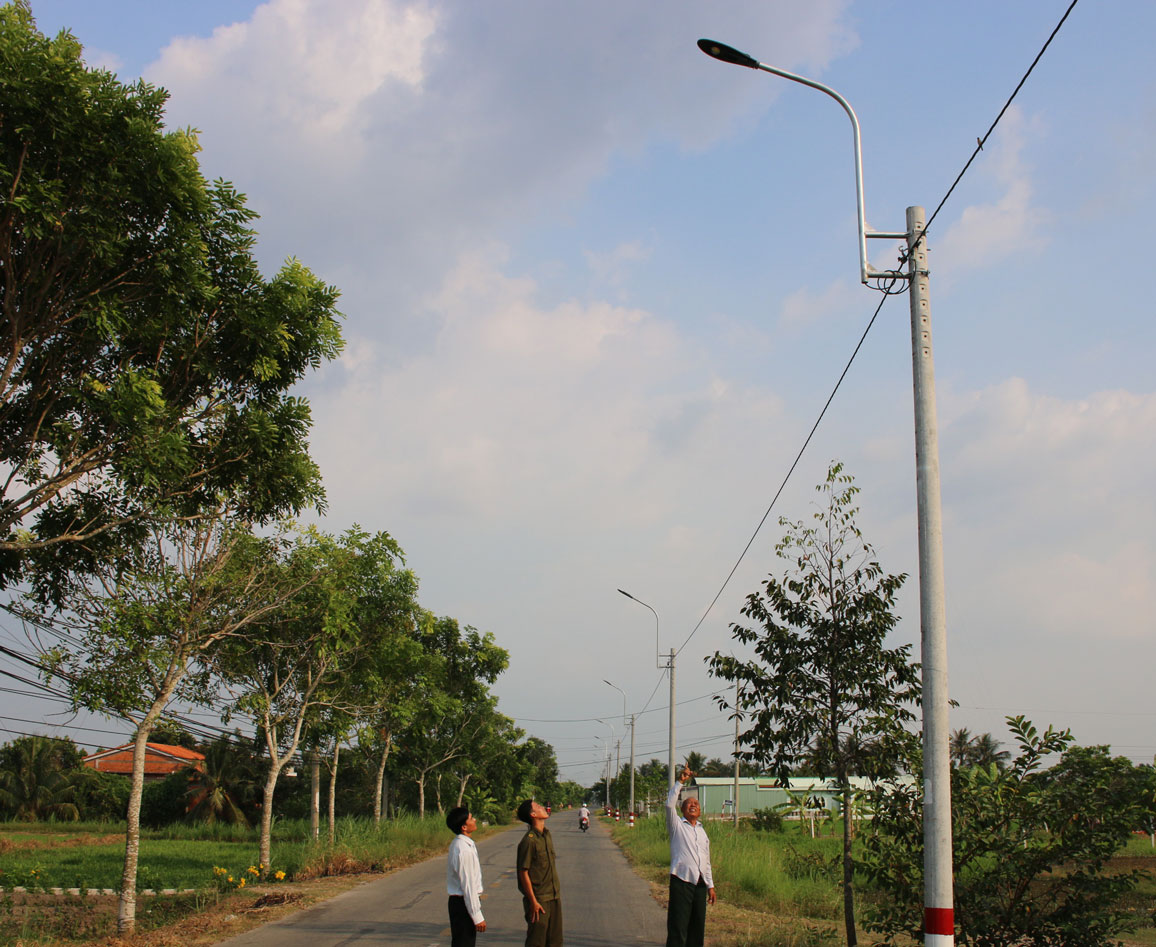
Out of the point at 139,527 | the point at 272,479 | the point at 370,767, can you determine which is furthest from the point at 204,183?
the point at 370,767

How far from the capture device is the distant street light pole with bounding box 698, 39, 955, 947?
20.5 ft

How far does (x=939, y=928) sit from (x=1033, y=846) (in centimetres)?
294

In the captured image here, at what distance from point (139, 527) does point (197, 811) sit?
4132cm

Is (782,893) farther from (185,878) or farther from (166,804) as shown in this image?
(166,804)

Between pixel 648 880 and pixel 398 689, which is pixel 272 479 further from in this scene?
pixel 398 689

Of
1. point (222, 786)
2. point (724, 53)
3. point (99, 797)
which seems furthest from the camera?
point (99, 797)

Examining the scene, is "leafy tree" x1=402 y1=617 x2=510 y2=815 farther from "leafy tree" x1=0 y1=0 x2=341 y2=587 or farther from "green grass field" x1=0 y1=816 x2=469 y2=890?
"leafy tree" x1=0 y1=0 x2=341 y2=587

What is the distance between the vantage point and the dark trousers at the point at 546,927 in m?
8.25

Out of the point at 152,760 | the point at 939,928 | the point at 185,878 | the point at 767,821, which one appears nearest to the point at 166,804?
the point at 152,760

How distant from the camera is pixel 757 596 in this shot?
439 inches

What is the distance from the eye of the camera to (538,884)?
840cm

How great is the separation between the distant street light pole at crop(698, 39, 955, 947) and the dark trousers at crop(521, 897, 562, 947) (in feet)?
11.5

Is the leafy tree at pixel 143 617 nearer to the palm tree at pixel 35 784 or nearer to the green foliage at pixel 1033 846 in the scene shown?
the green foliage at pixel 1033 846

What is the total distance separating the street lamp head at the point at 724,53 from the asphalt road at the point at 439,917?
32.9 ft
